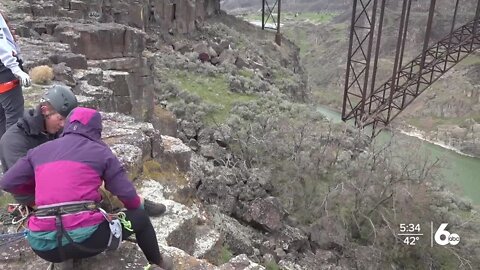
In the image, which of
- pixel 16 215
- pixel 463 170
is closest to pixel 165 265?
pixel 16 215

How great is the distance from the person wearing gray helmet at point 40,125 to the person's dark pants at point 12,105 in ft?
4.28

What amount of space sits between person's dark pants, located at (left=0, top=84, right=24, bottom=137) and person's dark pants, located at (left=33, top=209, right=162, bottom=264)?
243cm

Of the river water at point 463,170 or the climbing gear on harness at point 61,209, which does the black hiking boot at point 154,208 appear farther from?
the river water at point 463,170

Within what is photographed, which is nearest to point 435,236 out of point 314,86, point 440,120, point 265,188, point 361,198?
point 361,198

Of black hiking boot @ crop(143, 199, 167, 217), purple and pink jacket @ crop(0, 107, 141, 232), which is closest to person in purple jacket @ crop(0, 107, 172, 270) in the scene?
purple and pink jacket @ crop(0, 107, 141, 232)

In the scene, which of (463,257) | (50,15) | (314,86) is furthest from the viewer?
(314,86)

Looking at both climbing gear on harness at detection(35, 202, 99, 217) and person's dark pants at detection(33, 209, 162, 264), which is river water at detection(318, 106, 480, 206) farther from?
climbing gear on harness at detection(35, 202, 99, 217)

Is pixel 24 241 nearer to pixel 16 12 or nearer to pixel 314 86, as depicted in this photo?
pixel 16 12

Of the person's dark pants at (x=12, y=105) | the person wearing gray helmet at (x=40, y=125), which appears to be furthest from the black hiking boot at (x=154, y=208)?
the person's dark pants at (x=12, y=105)

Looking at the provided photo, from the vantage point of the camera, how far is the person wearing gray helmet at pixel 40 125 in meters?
3.49

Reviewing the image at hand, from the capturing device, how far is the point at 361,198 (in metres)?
11.2

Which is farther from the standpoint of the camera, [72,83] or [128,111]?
[128,111]

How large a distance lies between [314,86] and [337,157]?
141 feet

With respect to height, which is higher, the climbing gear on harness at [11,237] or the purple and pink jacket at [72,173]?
the purple and pink jacket at [72,173]
